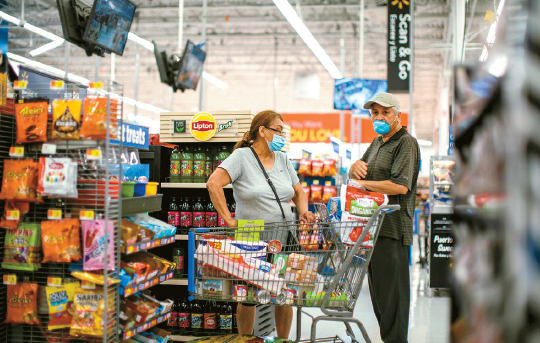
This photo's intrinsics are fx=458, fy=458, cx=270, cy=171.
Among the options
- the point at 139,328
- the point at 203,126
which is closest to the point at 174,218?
the point at 203,126

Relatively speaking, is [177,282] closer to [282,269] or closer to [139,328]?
[139,328]

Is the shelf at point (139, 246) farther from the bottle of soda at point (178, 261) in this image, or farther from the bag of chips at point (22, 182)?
→ the bottle of soda at point (178, 261)

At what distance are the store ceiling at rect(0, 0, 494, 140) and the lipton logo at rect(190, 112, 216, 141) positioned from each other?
18.0 feet

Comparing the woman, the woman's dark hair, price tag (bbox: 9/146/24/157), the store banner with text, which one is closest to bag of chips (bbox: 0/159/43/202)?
price tag (bbox: 9/146/24/157)

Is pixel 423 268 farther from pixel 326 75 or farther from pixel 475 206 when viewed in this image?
pixel 326 75

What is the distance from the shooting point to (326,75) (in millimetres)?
25266

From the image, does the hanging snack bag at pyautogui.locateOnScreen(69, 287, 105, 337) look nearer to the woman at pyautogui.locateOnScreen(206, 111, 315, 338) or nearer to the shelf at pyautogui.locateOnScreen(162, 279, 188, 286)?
the woman at pyautogui.locateOnScreen(206, 111, 315, 338)

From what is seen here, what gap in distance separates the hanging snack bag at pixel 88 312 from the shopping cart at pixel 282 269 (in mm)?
611

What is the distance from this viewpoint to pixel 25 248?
8.61 feet

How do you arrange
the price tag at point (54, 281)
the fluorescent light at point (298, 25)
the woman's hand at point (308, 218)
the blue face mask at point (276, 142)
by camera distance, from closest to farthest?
the price tag at point (54, 281) → the woman's hand at point (308, 218) → the blue face mask at point (276, 142) → the fluorescent light at point (298, 25)

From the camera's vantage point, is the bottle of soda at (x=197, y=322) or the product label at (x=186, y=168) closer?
the bottle of soda at (x=197, y=322)

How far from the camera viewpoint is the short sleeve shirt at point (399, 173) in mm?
3164

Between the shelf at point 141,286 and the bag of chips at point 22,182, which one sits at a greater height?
the bag of chips at point 22,182

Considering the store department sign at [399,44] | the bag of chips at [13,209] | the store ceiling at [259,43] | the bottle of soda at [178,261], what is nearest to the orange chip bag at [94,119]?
the bag of chips at [13,209]
